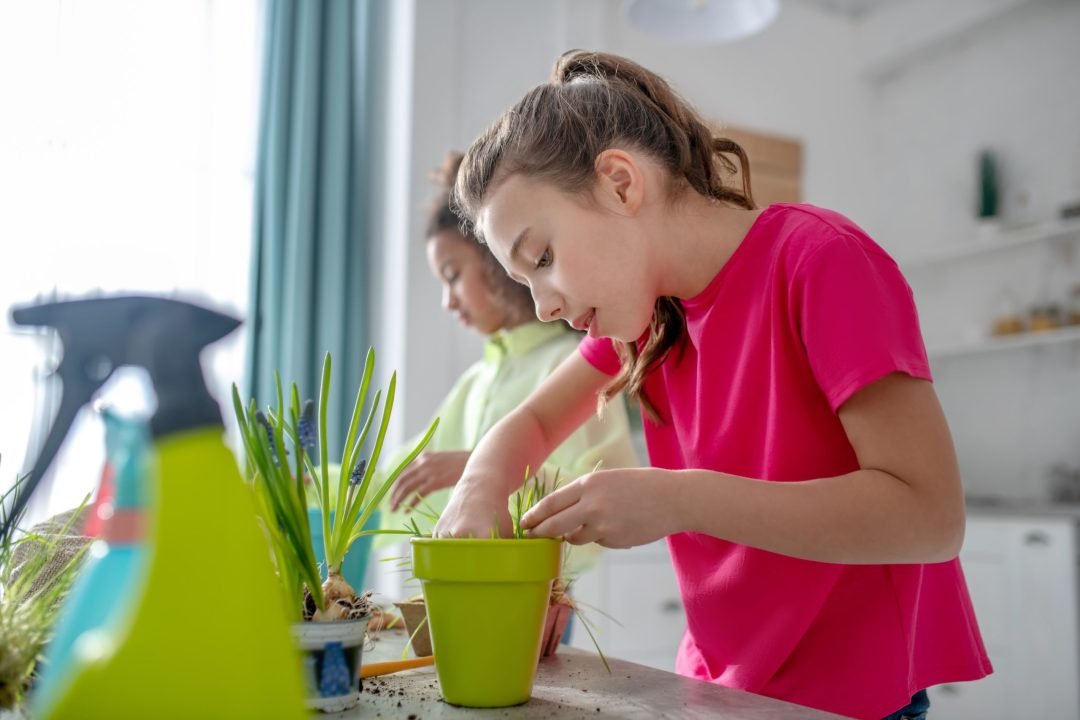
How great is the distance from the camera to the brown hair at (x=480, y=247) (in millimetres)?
1857

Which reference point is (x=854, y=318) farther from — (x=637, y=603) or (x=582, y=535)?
(x=637, y=603)

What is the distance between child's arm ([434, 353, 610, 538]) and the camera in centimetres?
85

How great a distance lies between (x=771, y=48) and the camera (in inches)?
164

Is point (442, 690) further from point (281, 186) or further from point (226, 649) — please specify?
point (281, 186)

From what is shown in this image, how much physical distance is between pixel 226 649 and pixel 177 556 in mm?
49

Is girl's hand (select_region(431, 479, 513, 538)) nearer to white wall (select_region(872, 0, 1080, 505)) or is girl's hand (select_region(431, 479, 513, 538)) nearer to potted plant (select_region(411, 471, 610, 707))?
potted plant (select_region(411, 471, 610, 707))

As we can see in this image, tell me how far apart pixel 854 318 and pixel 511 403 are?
107 cm

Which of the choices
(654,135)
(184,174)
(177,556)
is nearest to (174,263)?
(184,174)

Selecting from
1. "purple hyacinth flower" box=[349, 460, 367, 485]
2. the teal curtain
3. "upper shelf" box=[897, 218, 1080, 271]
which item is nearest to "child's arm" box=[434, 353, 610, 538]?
"purple hyacinth flower" box=[349, 460, 367, 485]

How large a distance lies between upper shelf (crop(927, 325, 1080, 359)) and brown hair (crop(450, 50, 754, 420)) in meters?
2.96

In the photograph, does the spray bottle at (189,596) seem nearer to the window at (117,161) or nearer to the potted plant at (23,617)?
the potted plant at (23,617)

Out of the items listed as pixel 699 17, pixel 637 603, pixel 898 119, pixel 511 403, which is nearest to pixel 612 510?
pixel 511 403

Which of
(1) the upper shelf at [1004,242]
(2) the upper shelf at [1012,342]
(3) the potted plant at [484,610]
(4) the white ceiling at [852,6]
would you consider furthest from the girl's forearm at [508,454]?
(4) the white ceiling at [852,6]

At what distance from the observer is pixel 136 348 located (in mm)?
434
